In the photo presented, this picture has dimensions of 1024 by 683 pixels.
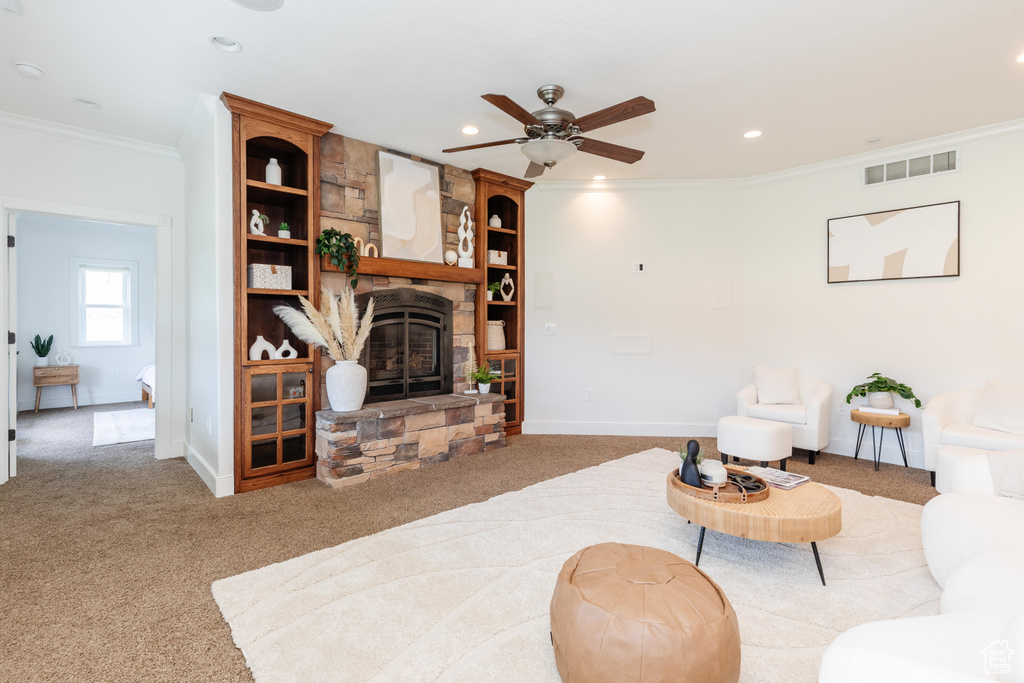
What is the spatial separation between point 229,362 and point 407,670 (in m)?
2.64

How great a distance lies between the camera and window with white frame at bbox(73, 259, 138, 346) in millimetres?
7059

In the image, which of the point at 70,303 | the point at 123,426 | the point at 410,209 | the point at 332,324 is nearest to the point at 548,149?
the point at 410,209

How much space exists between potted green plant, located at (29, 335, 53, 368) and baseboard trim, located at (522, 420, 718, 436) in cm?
638

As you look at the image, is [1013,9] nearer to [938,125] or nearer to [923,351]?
[938,125]

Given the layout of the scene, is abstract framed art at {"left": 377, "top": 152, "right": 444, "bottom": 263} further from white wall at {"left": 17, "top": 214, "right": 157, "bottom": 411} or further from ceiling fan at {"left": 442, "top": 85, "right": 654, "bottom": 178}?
white wall at {"left": 17, "top": 214, "right": 157, "bottom": 411}

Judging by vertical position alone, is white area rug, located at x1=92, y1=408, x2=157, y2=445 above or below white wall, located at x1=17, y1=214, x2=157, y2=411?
below

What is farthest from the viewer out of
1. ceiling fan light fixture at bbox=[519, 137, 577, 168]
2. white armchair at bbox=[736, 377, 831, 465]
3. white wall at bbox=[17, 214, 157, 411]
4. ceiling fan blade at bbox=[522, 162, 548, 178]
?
white wall at bbox=[17, 214, 157, 411]

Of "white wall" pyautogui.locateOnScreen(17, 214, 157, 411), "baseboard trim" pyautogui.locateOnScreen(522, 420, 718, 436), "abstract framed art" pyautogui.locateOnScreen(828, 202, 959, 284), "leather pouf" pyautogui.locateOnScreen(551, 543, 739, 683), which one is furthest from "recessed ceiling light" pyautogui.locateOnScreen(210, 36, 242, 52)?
"abstract framed art" pyautogui.locateOnScreen(828, 202, 959, 284)

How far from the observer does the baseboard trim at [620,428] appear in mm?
5473

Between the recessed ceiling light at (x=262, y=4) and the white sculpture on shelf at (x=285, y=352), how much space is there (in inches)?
87.7

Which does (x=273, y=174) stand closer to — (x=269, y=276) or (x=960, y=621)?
(x=269, y=276)

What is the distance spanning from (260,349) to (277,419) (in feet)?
1.75

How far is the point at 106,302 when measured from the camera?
7262 mm

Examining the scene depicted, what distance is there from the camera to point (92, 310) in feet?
23.5
